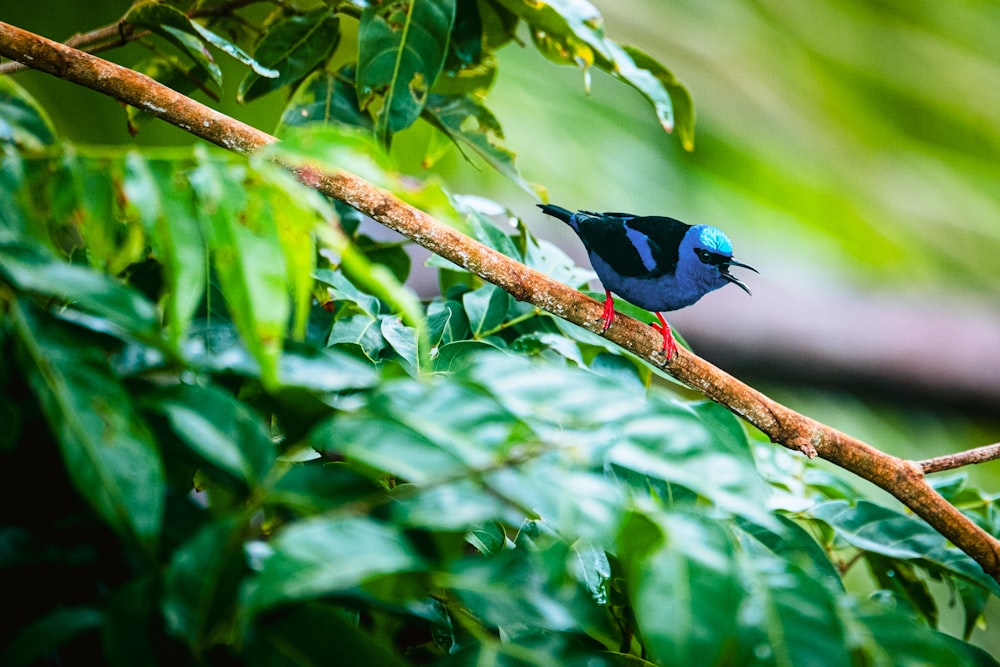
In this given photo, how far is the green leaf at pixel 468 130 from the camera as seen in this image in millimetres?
1342

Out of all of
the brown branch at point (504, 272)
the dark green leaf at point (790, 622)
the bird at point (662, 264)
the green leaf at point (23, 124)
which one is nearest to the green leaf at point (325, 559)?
the dark green leaf at point (790, 622)

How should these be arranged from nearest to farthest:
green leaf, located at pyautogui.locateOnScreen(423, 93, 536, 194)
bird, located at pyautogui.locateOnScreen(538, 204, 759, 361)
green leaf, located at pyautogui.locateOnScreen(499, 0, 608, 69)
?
green leaf, located at pyautogui.locateOnScreen(499, 0, 608, 69) → green leaf, located at pyautogui.locateOnScreen(423, 93, 536, 194) → bird, located at pyautogui.locateOnScreen(538, 204, 759, 361)

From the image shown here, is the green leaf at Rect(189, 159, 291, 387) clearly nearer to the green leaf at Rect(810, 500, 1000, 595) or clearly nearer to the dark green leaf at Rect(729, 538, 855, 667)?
the dark green leaf at Rect(729, 538, 855, 667)

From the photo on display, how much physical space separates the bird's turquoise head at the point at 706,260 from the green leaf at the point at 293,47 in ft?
2.43

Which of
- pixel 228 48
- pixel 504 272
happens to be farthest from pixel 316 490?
pixel 228 48

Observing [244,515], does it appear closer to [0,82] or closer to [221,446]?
[221,446]

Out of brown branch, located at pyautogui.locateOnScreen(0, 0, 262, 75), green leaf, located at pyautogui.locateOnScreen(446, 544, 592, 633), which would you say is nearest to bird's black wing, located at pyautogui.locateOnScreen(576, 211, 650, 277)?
brown branch, located at pyautogui.locateOnScreen(0, 0, 262, 75)

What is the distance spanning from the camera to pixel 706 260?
150cm

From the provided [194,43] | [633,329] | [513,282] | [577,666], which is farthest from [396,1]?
[577,666]

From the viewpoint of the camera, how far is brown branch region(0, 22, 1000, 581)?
101 centimetres

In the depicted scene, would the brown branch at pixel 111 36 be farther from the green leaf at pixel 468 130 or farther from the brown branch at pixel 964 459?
the brown branch at pixel 964 459

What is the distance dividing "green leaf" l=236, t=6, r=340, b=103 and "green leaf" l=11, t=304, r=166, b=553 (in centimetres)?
84

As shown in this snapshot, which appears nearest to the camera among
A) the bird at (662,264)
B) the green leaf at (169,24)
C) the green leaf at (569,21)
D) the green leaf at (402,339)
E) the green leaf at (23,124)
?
the green leaf at (23,124)

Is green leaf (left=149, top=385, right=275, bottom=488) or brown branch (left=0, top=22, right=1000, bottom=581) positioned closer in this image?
green leaf (left=149, top=385, right=275, bottom=488)
